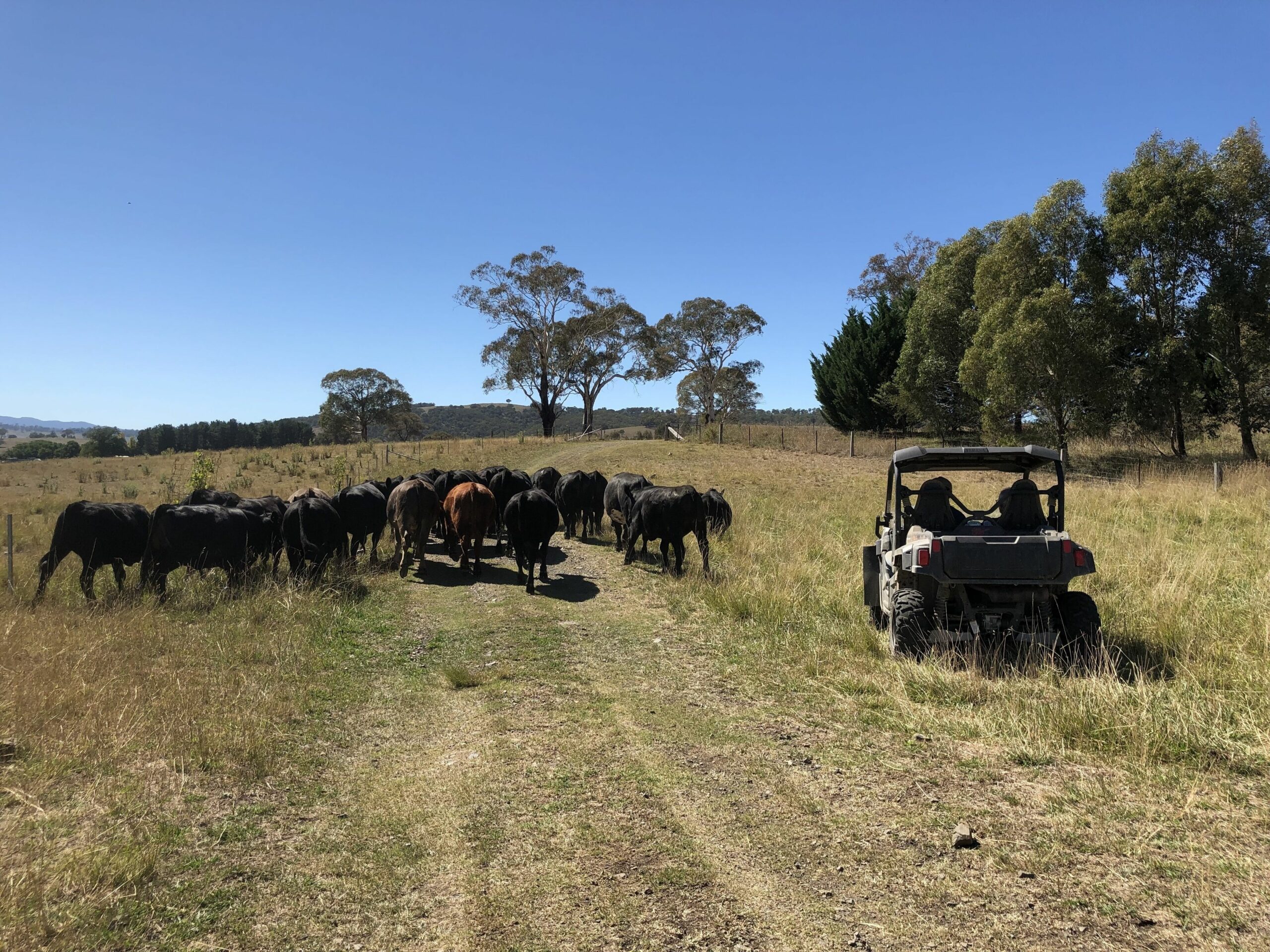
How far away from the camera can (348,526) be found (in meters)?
13.0

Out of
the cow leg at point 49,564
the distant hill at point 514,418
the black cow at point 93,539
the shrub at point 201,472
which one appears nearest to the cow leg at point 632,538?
the black cow at point 93,539

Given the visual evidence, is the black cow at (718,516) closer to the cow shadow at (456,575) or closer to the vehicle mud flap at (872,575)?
the cow shadow at (456,575)

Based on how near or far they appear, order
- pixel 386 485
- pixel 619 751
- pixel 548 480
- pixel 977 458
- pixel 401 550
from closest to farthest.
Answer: pixel 619 751
pixel 977 458
pixel 401 550
pixel 386 485
pixel 548 480

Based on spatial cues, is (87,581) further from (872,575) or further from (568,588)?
(872,575)

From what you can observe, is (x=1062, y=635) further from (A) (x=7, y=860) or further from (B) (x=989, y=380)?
(B) (x=989, y=380)

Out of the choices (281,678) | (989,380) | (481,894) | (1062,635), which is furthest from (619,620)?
(989,380)

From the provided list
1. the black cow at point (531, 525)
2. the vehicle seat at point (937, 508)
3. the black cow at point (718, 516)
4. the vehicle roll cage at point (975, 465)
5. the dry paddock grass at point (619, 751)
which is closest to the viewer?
the dry paddock grass at point (619, 751)

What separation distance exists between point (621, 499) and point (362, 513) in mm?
4857

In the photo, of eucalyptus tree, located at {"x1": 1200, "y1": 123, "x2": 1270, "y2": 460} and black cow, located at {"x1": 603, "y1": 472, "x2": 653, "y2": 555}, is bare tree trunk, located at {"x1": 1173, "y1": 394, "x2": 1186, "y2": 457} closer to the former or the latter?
eucalyptus tree, located at {"x1": 1200, "y1": 123, "x2": 1270, "y2": 460}

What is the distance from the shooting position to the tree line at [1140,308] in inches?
961

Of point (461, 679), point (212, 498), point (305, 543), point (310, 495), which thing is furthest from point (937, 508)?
point (212, 498)

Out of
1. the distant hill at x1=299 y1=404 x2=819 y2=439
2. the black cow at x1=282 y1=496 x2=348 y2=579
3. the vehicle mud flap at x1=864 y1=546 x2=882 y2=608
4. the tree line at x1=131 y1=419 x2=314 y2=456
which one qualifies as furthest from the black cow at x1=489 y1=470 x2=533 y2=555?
the distant hill at x1=299 y1=404 x2=819 y2=439

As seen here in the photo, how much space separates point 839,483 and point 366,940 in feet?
79.7

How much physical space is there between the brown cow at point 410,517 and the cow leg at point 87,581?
4185mm
